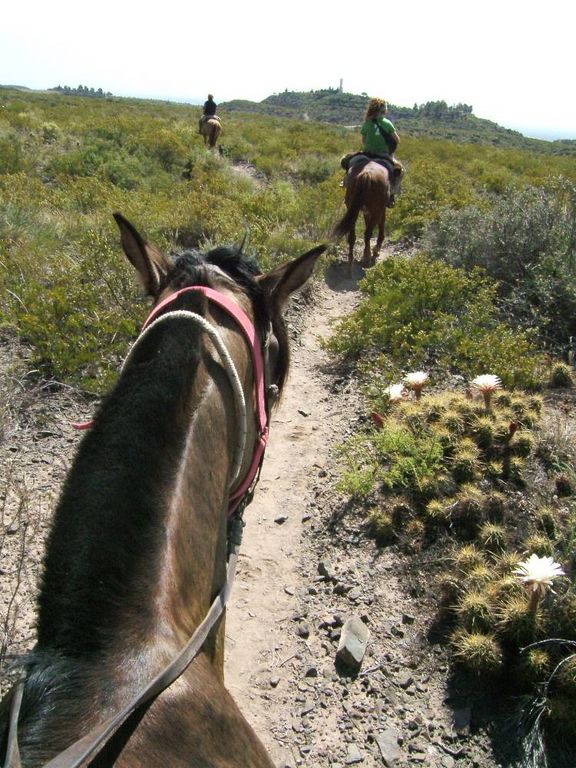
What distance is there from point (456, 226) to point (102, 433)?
757cm

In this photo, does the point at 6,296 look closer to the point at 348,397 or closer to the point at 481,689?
the point at 348,397

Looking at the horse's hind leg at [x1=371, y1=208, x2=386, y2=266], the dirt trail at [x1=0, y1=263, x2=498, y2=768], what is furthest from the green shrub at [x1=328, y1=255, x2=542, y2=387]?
the horse's hind leg at [x1=371, y1=208, x2=386, y2=266]

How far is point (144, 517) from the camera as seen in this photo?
1.35m

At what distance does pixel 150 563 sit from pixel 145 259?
125 cm

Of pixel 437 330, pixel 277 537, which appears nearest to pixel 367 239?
pixel 437 330

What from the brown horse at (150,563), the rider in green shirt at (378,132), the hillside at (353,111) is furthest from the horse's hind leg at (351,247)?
the hillside at (353,111)

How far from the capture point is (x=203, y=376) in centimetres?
167

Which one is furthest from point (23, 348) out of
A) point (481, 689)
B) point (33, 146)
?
point (33, 146)

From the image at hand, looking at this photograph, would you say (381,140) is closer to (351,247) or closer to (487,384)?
(351,247)

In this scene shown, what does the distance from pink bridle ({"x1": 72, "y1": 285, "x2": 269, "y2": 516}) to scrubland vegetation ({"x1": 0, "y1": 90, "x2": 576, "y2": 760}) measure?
5.32 feet

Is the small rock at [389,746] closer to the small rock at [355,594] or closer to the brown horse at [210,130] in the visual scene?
the small rock at [355,594]

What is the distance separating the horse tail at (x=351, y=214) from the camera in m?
8.77

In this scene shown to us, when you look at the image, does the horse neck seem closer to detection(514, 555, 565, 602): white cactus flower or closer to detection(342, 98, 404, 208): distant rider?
detection(514, 555, 565, 602): white cactus flower

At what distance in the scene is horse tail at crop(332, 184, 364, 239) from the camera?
877cm
